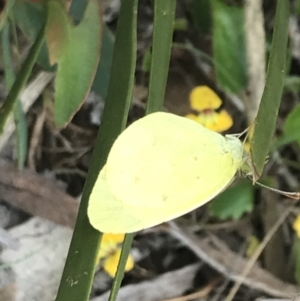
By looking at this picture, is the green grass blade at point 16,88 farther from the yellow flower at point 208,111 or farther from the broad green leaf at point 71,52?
the yellow flower at point 208,111

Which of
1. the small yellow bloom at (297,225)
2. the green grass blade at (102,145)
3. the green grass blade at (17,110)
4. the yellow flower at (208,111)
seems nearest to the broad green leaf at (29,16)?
the green grass blade at (17,110)

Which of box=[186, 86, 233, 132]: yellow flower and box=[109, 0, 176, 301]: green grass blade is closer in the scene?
box=[109, 0, 176, 301]: green grass blade

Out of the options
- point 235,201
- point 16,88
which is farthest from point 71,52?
point 235,201

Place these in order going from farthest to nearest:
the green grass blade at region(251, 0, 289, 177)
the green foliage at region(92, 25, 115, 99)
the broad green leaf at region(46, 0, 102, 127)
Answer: the green foliage at region(92, 25, 115, 99) → the broad green leaf at region(46, 0, 102, 127) → the green grass blade at region(251, 0, 289, 177)

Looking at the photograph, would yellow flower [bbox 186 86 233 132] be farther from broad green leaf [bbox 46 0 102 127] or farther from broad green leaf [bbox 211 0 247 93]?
broad green leaf [bbox 46 0 102 127]

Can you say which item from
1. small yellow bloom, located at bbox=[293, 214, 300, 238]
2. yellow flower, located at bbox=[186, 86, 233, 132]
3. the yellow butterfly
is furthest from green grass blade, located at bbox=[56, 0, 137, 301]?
small yellow bloom, located at bbox=[293, 214, 300, 238]

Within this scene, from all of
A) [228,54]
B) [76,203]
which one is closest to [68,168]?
[76,203]
